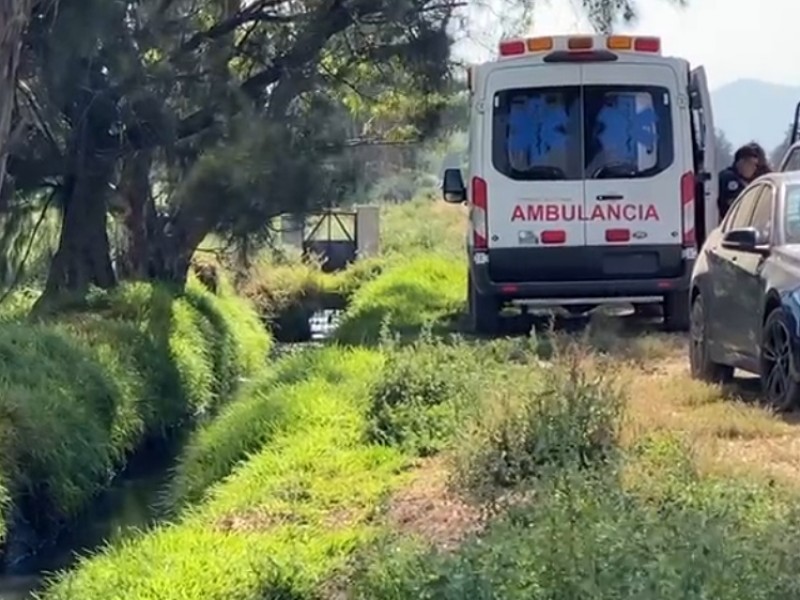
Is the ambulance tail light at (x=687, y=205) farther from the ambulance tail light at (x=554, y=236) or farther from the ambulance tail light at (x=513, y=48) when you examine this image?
the ambulance tail light at (x=513, y=48)

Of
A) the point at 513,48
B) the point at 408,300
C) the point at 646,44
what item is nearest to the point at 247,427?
the point at 513,48

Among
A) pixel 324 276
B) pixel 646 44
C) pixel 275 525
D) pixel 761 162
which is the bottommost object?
pixel 324 276

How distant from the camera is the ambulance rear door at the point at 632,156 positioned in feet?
42.8

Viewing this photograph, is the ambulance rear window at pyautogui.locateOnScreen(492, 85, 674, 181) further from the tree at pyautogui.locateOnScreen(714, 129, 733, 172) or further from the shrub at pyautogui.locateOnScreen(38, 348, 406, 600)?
the shrub at pyautogui.locateOnScreen(38, 348, 406, 600)

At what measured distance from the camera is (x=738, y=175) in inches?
565

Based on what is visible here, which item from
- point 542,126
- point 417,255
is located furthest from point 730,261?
point 417,255

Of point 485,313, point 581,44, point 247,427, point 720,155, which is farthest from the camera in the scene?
point 720,155

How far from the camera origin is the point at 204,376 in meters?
16.8

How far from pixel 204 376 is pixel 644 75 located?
21.0 ft

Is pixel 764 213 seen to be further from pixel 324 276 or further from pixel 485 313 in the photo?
pixel 324 276

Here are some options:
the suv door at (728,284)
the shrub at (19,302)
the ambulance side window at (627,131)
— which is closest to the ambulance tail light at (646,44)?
the ambulance side window at (627,131)

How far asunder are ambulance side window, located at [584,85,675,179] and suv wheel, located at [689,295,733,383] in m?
2.28

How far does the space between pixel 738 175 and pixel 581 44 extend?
2.42 metres

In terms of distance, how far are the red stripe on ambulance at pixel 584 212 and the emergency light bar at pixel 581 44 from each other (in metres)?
1.35
